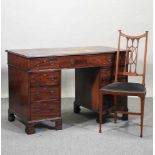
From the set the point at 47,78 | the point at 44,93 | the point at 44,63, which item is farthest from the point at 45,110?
the point at 44,63

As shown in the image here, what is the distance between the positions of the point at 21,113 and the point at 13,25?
65.6 inches

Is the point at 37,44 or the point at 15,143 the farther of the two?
the point at 37,44

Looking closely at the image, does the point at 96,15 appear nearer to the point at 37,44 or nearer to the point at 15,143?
the point at 37,44

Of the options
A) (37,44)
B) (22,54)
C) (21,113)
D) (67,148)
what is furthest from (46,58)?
(37,44)

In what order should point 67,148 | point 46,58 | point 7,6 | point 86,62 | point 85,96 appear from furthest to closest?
point 7,6
point 85,96
point 86,62
point 46,58
point 67,148

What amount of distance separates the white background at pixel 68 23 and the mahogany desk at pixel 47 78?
1.16 meters

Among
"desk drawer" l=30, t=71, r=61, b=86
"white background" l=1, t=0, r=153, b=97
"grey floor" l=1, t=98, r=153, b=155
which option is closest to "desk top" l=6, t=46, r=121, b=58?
"desk drawer" l=30, t=71, r=61, b=86

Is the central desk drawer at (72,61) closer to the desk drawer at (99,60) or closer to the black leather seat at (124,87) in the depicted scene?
the desk drawer at (99,60)

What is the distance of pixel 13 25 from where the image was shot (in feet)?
17.9

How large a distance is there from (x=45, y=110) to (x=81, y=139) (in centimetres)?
49

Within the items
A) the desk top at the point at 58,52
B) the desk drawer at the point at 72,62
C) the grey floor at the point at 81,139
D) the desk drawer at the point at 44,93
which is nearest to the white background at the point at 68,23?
the desk top at the point at 58,52

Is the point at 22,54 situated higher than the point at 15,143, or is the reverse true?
the point at 22,54

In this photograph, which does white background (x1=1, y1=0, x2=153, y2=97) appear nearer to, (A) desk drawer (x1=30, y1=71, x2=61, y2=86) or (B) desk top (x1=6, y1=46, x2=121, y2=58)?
(B) desk top (x1=6, y1=46, x2=121, y2=58)

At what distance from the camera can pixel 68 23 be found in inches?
221
